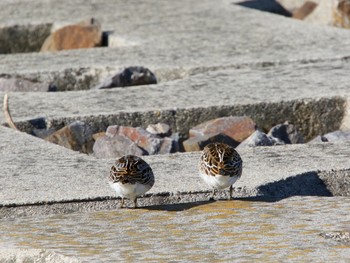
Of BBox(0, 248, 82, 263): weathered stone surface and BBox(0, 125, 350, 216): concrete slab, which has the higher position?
BBox(0, 248, 82, 263): weathered stone surface

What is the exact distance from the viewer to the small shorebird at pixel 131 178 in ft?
16.7

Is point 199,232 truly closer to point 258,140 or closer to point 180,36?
point 258,140

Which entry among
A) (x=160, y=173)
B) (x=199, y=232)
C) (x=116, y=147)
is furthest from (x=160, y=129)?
(x=199, y=232)

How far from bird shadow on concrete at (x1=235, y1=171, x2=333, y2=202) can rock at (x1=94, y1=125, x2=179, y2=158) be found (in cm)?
130

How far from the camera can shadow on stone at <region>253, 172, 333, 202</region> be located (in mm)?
5355

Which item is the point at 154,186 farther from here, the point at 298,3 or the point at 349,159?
the point at 298,3

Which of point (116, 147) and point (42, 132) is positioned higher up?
point (116, 147)

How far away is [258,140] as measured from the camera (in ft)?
21.5

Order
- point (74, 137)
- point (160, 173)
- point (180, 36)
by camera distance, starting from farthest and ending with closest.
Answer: point (180, 36), point (74, 137), point (160, 173)

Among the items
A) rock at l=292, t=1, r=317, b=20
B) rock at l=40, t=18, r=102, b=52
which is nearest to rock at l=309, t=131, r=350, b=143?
rock at l=40, t=18, r=102, b=52

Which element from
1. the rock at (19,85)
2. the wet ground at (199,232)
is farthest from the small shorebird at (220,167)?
the rock at (19,85)

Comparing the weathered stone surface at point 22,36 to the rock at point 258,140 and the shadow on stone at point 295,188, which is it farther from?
the shadow on stone at point 295,188

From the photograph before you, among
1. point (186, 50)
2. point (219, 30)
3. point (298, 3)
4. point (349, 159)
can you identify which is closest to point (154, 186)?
point (349, 159)

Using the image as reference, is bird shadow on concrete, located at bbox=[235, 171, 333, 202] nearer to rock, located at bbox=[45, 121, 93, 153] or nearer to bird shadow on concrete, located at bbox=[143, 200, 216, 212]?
bird shadow on concrete, located at bbox=[143, 200, 216, 212]
